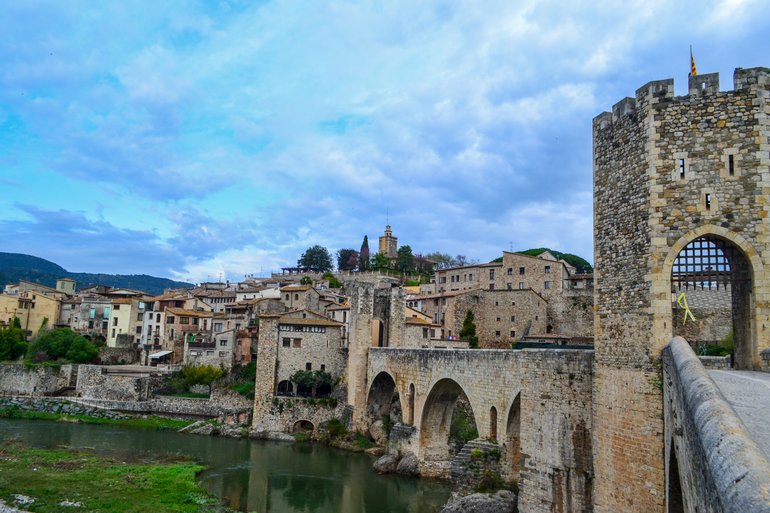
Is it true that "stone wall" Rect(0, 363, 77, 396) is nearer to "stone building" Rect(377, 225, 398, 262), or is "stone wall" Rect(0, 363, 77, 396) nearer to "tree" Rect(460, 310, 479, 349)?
"tree" Rect(460, 310, 479, 349)

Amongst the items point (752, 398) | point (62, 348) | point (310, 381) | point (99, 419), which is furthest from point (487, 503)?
point (62, 348)

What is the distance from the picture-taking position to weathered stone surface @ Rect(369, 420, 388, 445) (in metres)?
35.9

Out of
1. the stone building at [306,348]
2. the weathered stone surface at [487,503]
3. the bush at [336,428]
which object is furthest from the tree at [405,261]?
the weathered stone surface at [487,503]

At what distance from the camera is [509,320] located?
162ft

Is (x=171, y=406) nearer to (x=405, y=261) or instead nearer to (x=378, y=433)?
(x=378, y=433)

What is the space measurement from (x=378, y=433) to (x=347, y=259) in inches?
3073

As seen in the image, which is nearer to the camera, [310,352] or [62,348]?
[310,352]

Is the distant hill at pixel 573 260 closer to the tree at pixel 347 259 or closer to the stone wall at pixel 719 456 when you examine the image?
the tree at pixel 347 259

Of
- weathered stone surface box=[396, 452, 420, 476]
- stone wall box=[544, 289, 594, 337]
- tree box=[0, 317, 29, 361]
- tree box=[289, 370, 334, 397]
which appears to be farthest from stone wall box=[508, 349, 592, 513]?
tree box=[0, 317, 29, 361]

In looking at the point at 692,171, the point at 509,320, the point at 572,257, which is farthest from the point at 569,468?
the point at 572,257

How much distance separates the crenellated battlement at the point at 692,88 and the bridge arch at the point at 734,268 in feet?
8.50

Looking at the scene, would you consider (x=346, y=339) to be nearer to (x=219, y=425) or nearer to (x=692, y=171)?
(x=219, y=425)

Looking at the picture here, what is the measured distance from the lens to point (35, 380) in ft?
167

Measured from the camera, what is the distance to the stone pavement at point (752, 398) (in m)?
5.27
